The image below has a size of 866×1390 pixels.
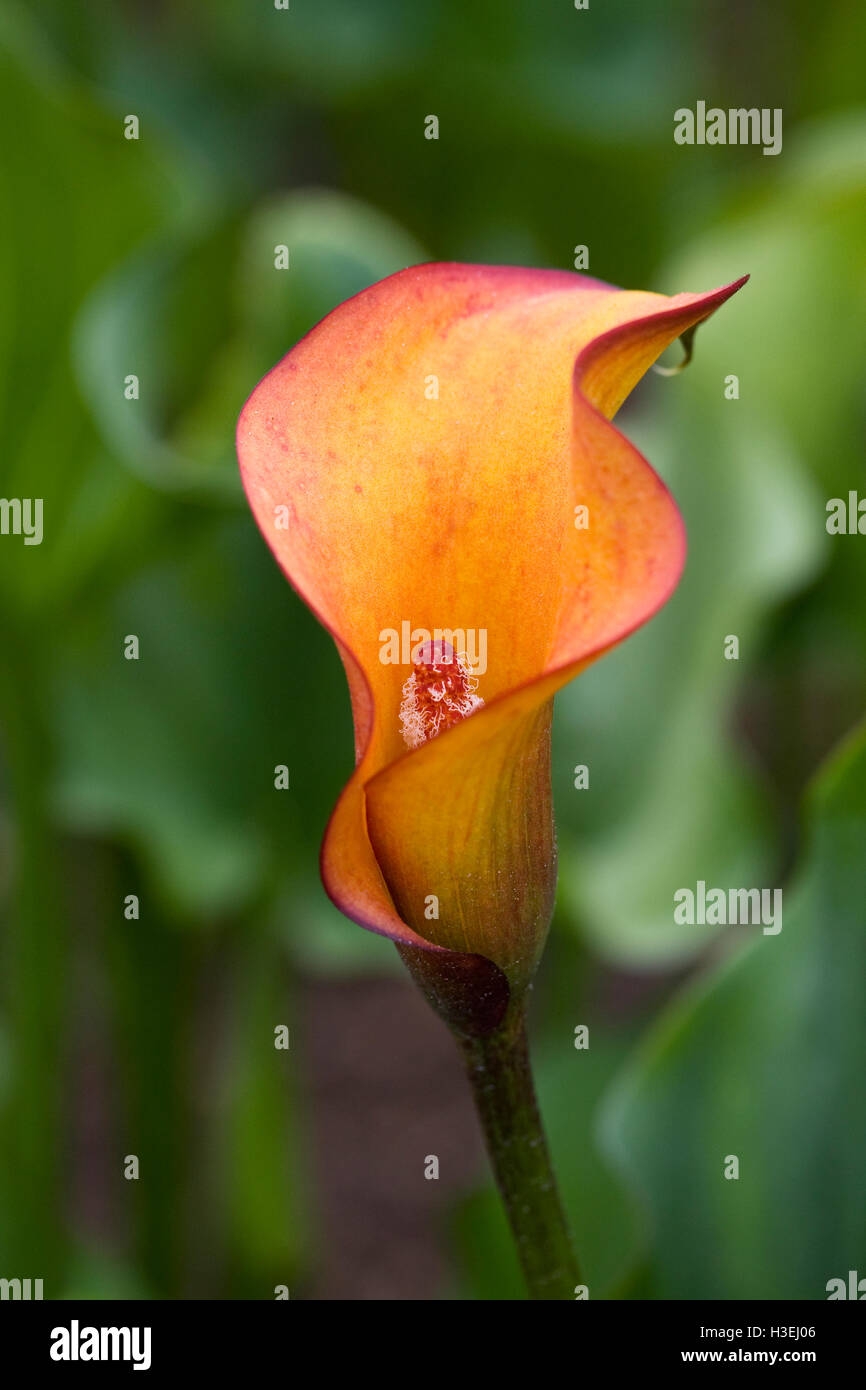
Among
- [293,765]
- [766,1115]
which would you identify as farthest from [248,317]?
[766,1115]

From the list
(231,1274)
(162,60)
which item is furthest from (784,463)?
(162,60)

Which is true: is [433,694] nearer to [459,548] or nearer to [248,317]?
[459,548]

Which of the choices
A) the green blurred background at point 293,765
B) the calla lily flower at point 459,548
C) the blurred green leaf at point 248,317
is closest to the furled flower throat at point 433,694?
the calla lily flower at point 459,548

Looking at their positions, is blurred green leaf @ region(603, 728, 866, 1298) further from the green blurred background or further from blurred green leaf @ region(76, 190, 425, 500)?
blurred green leaf @ region(76, 190, 425, 500)

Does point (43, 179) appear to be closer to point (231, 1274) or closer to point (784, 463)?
point (784, 463)

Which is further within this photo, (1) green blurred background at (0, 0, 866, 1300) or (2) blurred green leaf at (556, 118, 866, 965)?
(2) blurred green leaf at (556, 118, 866, 965)

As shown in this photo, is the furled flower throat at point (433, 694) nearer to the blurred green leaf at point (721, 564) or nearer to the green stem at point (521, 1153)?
the green stem at point (521, 1153)

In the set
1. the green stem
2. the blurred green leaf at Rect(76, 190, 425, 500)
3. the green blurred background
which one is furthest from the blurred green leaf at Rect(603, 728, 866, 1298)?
the blurred green leaf at Rect(76, 190, 425, 500)
